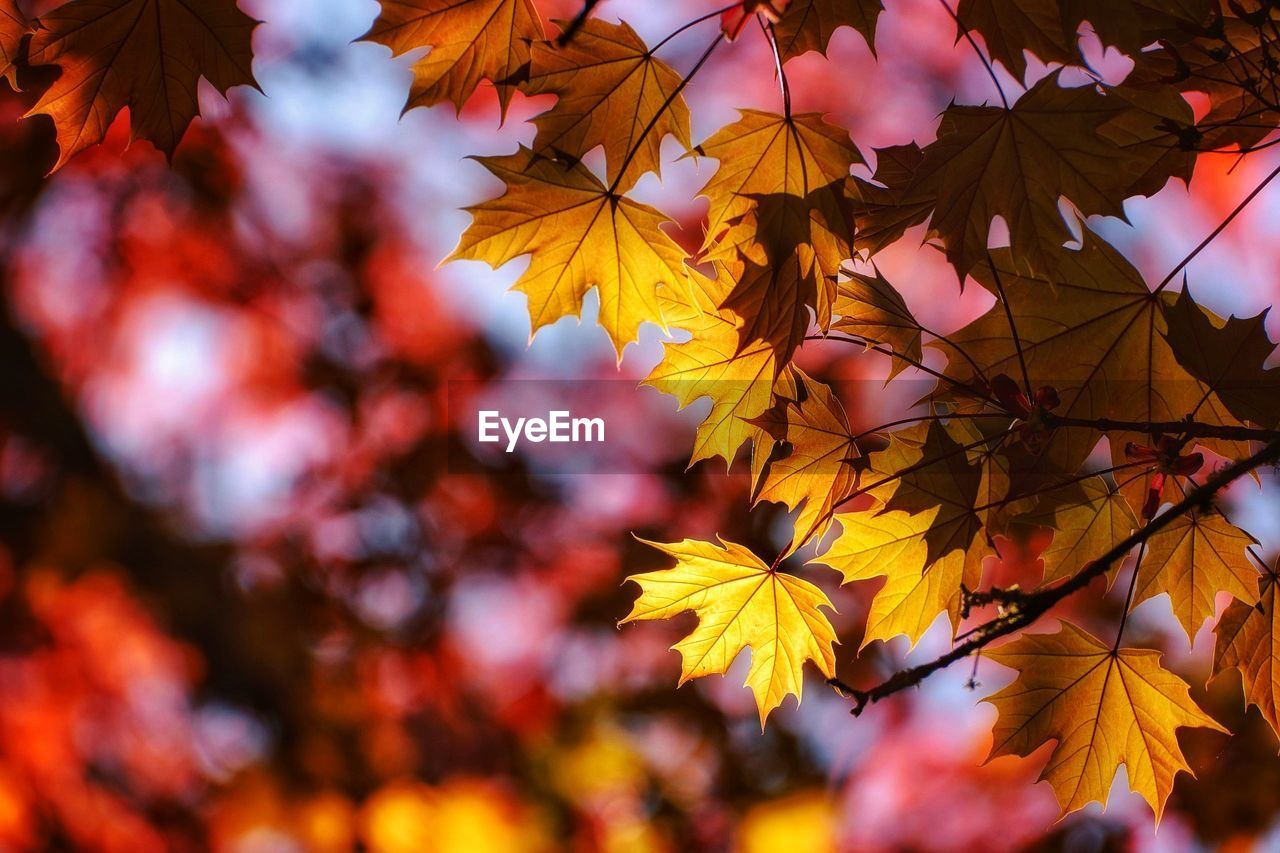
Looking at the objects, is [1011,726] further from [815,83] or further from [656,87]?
[815,83]

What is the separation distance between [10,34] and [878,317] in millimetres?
915

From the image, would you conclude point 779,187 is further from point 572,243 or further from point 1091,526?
point 1091,526

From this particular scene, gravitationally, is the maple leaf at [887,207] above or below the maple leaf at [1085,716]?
above

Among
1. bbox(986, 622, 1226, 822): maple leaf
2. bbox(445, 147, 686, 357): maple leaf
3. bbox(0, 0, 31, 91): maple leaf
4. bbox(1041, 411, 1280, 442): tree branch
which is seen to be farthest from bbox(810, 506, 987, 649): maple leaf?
bbox(0, 0, 31, 91): maple leaf

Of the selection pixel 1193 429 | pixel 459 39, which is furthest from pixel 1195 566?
pixel 459 39

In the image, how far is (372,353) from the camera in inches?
198

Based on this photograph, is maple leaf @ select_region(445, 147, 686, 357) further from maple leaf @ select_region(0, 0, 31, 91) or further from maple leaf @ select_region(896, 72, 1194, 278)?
maple leaf @ select_region(0, 0, 31, 91)

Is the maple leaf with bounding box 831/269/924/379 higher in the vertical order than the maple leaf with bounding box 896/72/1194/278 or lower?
lower

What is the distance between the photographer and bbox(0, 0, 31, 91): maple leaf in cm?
82

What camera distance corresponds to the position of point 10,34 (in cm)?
82

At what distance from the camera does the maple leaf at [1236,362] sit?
754mm

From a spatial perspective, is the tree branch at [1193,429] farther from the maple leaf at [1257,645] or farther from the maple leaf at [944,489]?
the maple leaf at [1257,645]

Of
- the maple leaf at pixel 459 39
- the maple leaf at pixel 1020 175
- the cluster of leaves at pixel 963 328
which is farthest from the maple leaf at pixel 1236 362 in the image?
the maple leaf at pixel 459 39

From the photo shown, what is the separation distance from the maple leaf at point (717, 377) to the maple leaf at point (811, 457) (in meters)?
0.04
